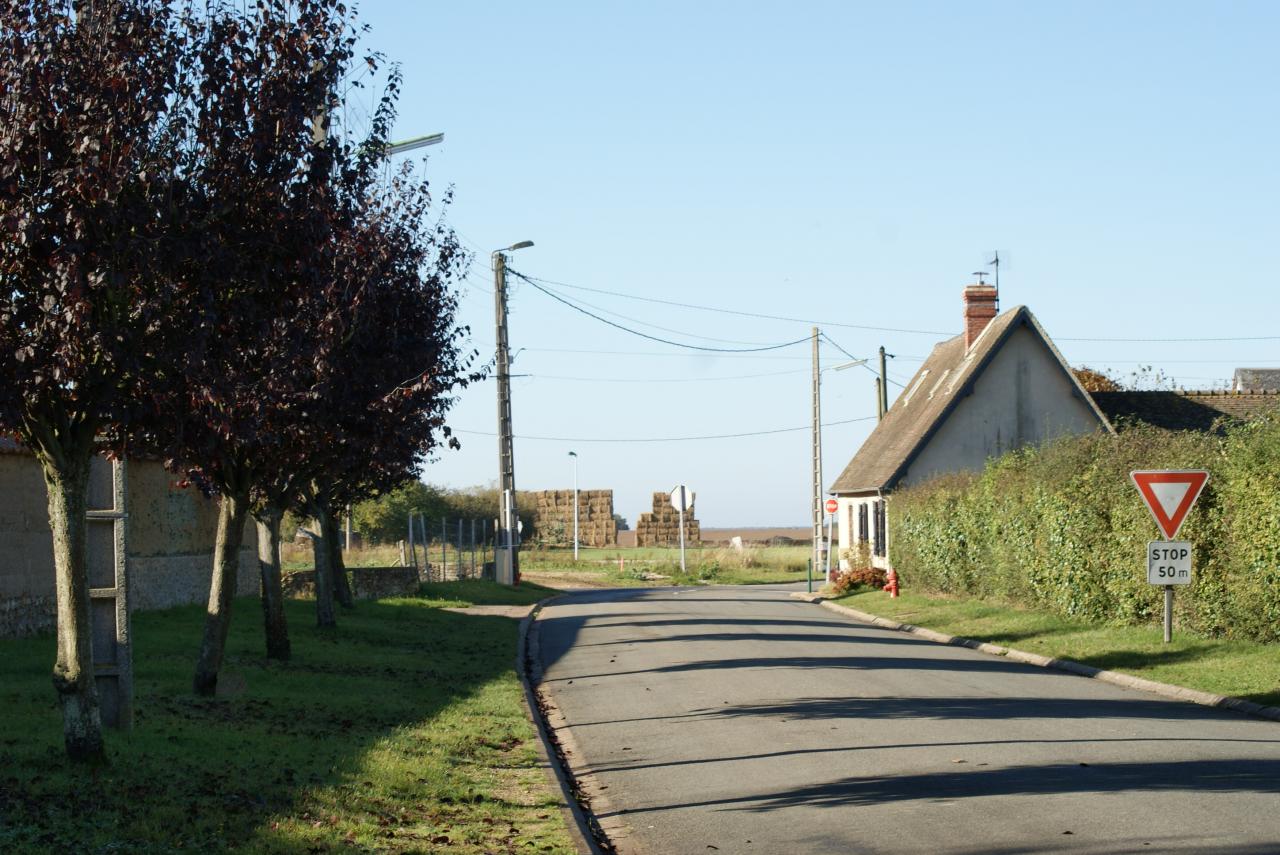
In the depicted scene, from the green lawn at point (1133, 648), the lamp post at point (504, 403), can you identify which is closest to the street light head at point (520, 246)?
the lamp post at point (504, 403)

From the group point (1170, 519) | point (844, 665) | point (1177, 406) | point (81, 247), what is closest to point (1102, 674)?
point (1170, 519)

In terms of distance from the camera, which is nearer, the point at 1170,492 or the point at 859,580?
the point at 1170,492

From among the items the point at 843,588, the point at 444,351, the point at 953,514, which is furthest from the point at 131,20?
the point at 843,588

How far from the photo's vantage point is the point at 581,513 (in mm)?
82500

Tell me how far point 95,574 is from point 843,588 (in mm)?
28734

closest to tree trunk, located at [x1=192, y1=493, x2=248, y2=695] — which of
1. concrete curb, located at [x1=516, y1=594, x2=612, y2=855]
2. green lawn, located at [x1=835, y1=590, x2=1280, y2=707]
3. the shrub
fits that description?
concrete curb, located at [x1=516, y1=594, x2=612, y2=855]

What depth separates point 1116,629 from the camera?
1967cm

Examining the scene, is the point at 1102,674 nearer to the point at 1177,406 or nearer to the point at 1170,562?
the point at 1170,562

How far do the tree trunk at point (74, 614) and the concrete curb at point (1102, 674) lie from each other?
10.1 meters

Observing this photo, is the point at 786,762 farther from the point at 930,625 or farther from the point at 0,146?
the point at 930,625

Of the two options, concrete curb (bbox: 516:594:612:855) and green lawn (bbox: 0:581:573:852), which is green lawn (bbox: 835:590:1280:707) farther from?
green lawn (bbox: 0:581:573:852)

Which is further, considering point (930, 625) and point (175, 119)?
point (930, 625)

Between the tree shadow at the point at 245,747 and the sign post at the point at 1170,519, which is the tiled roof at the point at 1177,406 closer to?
the sign post at the point at 1170,519

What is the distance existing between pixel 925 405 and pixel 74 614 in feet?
116
